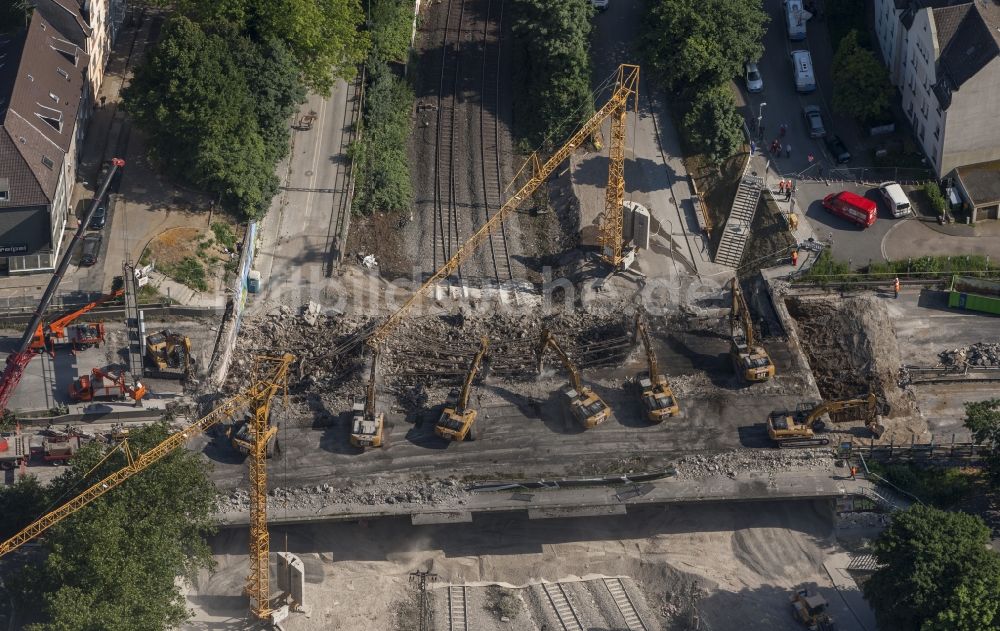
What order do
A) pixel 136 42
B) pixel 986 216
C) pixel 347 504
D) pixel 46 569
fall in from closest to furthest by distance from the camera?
pixel 46 569, pixel 347 504, pixel 986 216, pixel 136 42

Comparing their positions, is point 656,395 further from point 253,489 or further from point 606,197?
point 253,489

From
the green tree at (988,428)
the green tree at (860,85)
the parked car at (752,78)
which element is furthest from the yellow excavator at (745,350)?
the parked car at (752,78)

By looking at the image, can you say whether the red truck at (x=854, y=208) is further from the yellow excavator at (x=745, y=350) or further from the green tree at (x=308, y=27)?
the green tree at (x=308, y=27)

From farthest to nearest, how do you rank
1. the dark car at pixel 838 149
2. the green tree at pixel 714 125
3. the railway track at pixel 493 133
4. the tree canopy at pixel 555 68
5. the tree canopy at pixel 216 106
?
1. the tree canopy at pixel 555 68
2. the dark car at pixel 838 149
3. the green tree at pixel 714 125
4. the railway track at pixel 493 133
5. the tree canopy at pixel 216 106

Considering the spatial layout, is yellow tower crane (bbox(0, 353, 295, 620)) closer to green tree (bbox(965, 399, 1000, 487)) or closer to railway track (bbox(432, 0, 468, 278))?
railway track (bbox(432, 0, 468, 278))

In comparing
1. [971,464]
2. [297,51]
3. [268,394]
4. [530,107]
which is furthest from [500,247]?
[971,464]

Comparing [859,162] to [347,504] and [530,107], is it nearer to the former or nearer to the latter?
[530,107]
